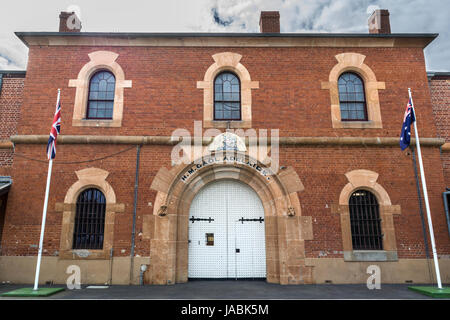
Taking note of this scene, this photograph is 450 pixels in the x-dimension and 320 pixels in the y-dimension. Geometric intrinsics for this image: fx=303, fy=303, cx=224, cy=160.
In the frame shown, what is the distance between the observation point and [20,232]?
10109mm

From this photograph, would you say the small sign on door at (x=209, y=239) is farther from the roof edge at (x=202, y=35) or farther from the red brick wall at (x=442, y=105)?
the red brick wall at (x=442, y=105)

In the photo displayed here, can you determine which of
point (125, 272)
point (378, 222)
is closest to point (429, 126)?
point (378, 222)

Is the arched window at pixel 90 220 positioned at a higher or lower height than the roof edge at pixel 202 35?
lower

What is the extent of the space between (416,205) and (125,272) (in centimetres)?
1011

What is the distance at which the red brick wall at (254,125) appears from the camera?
10242 mm

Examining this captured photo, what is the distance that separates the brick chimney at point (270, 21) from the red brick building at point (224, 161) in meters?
1.06

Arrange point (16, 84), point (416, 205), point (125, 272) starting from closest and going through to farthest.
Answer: point (125, 272) < point (416, 205) < point (16, 84)

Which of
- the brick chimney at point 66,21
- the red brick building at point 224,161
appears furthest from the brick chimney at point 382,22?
the brick chimney at point 66,21

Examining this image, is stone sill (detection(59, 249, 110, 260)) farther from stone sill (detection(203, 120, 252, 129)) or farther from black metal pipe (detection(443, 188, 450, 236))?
black metal pipe (detection(443, 188, 450, 236))

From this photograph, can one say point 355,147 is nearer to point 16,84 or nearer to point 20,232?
point 20,232

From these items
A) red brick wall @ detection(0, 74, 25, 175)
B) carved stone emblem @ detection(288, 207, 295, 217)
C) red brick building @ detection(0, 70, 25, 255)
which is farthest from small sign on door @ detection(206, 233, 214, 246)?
red brick wall @ detection(0, 74, 25, 175)

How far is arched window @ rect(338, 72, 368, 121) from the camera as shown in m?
11.4

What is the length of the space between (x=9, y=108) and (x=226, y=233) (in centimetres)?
980

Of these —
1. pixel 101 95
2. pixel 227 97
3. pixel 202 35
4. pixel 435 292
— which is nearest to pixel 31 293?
pixel 101 95
